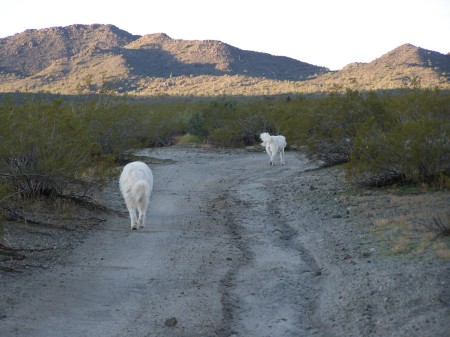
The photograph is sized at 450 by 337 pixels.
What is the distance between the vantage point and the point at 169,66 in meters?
112

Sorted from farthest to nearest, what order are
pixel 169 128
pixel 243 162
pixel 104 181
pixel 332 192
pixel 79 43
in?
pixel 79 43 → pixel 169 128 → pixel 243 162 → pixel 332 192 → pixel 104 181

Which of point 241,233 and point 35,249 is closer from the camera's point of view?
point 35,249

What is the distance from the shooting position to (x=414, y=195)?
14.0 metres

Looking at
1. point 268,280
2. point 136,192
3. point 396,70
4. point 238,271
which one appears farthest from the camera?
point 396,70

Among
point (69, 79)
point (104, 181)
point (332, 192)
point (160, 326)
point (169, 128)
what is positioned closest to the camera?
point (160, 326)

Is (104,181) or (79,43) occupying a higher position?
(79,43)

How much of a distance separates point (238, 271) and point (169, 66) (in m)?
105

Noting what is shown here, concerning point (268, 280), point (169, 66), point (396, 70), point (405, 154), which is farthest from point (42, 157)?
point (169, 66)

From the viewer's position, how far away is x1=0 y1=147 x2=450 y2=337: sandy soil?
24.1 ft

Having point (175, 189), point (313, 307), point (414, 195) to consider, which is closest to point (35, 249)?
point (313, 307)

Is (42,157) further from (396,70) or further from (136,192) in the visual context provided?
(396,70)

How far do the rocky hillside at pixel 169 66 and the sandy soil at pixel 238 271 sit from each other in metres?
66.4

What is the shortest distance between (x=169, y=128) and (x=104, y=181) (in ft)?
95.2

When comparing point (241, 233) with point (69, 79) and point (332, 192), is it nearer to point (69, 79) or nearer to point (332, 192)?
point (332, 192)
